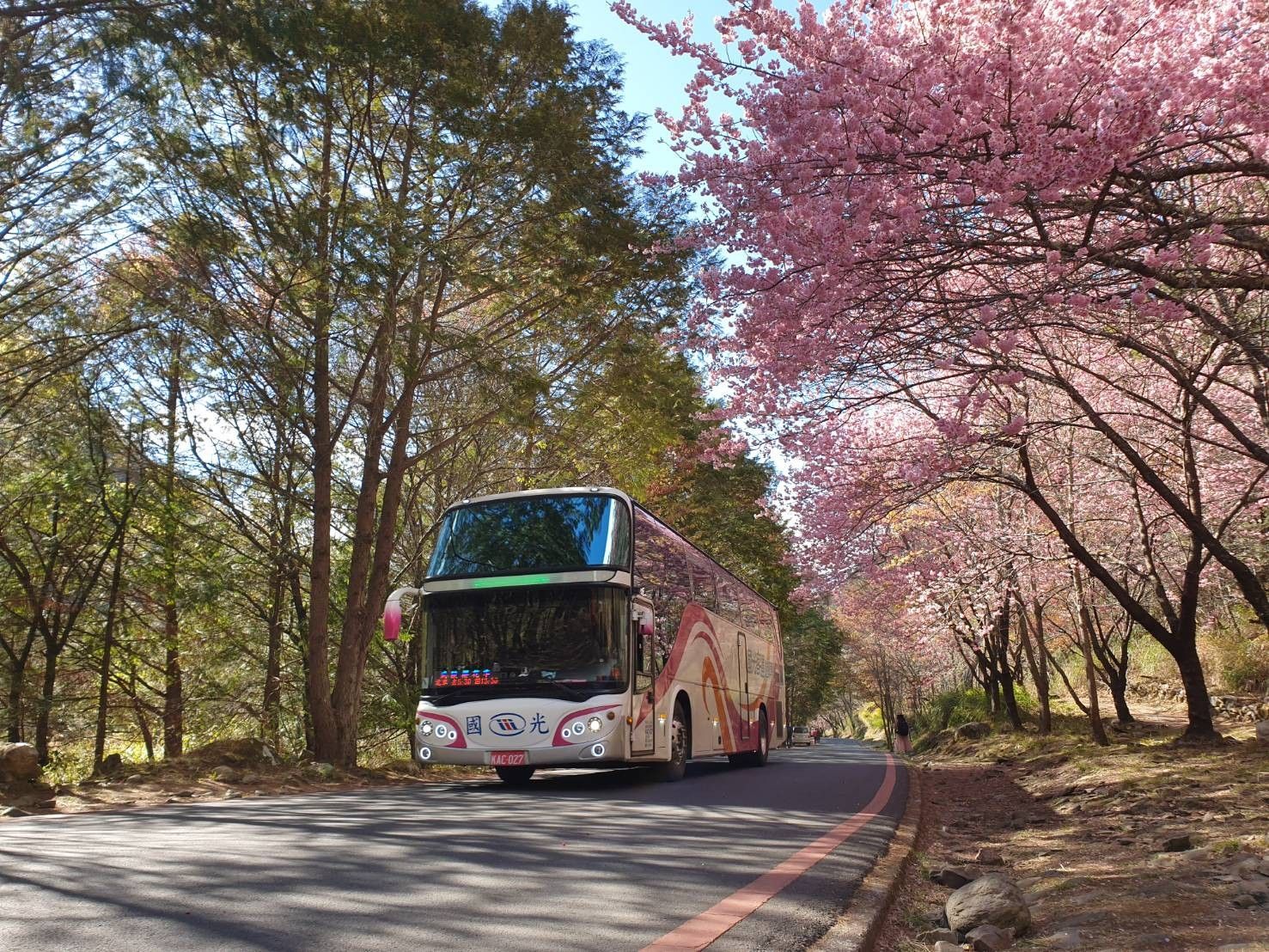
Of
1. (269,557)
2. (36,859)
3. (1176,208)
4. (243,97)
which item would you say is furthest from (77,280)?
(1176,208)

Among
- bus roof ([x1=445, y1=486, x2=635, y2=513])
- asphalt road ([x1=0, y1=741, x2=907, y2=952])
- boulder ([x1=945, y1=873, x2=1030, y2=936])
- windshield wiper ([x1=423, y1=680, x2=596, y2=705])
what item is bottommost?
boulder ([x1=945, y1=873, x2=1030, y2=936])

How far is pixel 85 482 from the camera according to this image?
1577cm

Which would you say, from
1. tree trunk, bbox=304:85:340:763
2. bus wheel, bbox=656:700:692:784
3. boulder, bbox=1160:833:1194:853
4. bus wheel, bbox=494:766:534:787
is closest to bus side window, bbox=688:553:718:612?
bus wheel, bbox=656:700:692:784

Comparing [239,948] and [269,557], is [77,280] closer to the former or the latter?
[269,557]

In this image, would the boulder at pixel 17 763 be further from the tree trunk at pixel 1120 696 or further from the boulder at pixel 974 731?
the boulder at pixel 974 731

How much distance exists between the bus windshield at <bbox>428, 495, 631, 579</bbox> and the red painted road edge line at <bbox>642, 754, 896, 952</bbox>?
14.9ft

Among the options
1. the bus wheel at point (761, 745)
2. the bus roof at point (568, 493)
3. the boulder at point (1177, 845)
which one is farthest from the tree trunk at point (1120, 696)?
the boulder at point (1177, 845)

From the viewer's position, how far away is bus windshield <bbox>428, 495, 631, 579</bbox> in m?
11.3

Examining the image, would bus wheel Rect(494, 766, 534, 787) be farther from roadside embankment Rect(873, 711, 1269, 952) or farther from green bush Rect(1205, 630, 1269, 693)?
green bush Rect(1205, 630, 1269, 693)

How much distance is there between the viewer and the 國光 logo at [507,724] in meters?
10.8

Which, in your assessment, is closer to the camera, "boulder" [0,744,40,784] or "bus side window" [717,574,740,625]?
"boulder" [0,744,40,784]

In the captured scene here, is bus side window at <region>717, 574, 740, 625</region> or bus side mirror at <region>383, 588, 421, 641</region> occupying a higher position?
bus side window at <region>717, 574, 740, 625</region>

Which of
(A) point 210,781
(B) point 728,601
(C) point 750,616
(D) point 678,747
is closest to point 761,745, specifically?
(C) point 750,616

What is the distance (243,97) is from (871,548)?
48.6ft
